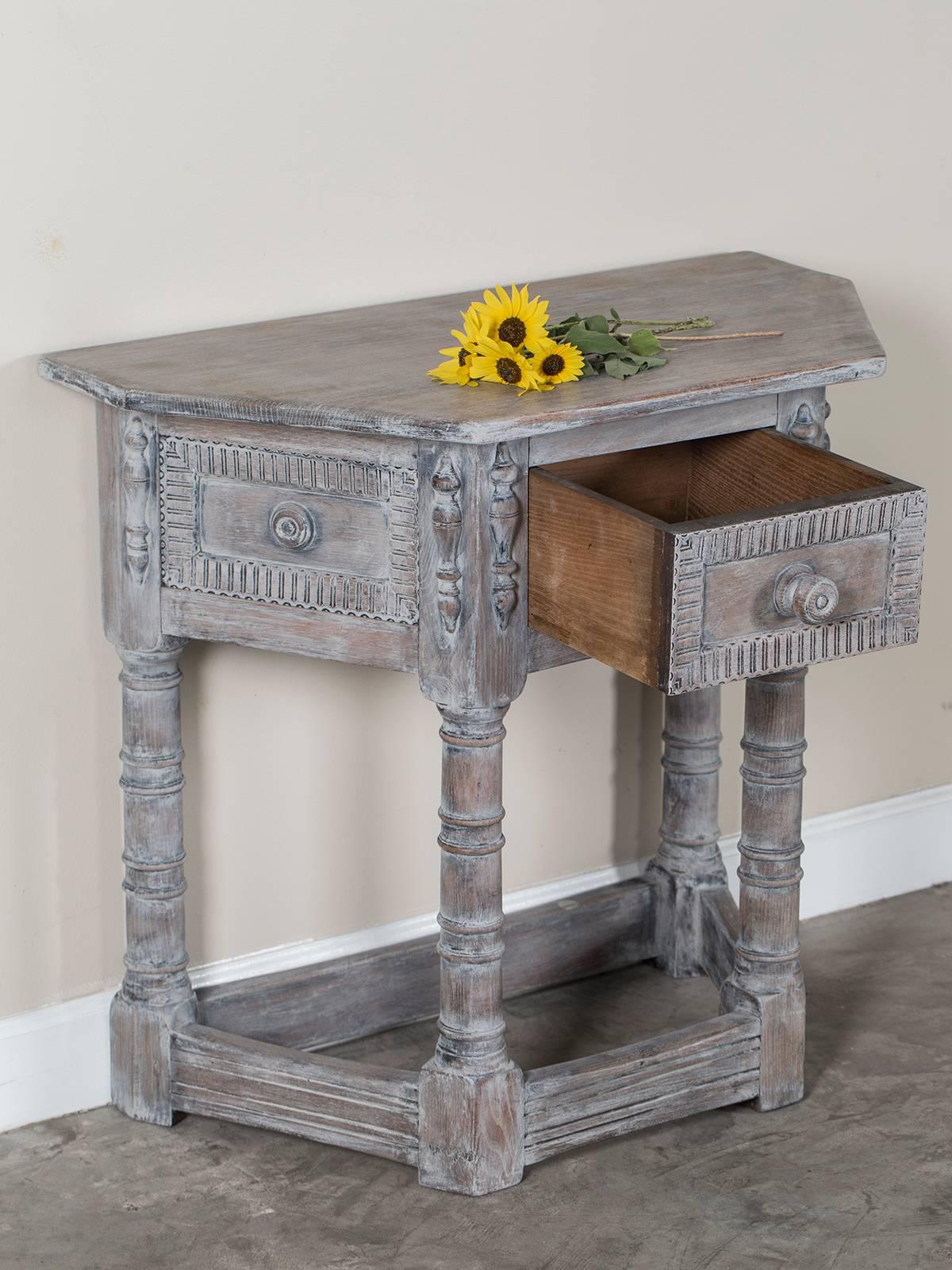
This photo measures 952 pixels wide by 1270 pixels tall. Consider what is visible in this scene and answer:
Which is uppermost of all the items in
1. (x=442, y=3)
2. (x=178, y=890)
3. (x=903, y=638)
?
(x=442, y=3)

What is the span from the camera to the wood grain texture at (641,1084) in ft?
7.77

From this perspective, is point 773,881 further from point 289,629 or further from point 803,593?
point 289,629

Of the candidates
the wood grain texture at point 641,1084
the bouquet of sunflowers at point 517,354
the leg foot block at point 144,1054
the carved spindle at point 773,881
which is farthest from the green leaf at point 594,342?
the leg foot block at point 144,1054

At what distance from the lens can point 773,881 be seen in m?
2.47

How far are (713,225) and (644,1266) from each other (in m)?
1.42

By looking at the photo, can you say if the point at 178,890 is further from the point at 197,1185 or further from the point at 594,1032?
the point at 594,1032

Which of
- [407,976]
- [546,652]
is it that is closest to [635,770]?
[407,976]

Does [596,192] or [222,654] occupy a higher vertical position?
[596,192]

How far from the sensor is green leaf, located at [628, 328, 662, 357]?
2.23m

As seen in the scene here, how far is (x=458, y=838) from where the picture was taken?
7.40 ft

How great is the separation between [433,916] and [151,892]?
503mm

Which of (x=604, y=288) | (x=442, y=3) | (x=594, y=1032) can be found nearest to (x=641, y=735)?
(x=594, y=1032)

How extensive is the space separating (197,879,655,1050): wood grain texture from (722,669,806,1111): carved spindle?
336 millimetres

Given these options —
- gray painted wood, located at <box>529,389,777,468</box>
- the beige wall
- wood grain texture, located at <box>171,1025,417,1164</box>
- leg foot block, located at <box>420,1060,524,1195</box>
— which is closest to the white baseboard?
the beige wall
